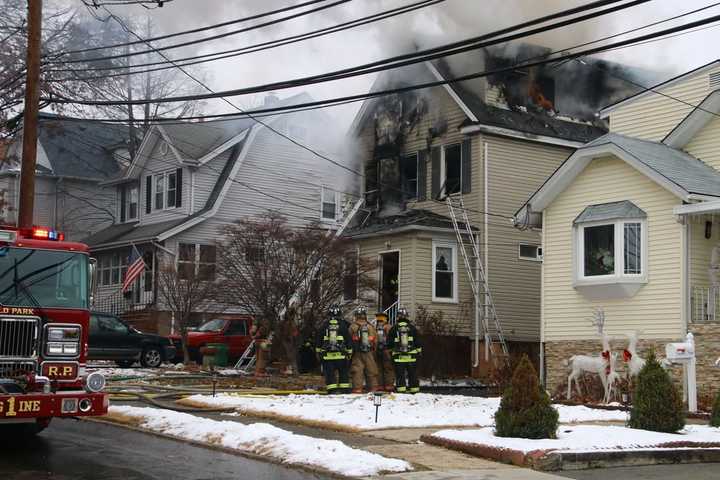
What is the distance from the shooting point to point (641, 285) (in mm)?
20109

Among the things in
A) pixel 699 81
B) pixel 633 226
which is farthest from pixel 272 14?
pixel 699 81

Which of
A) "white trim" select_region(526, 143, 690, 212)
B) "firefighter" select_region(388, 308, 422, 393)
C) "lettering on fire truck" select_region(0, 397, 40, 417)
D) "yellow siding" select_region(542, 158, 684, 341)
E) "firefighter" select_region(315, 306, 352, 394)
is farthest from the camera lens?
"yellow siding" select_region(542, 158, 684, 341)

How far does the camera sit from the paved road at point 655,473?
34.5ft

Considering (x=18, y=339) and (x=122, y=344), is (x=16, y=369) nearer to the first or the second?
(x=18, y=339)

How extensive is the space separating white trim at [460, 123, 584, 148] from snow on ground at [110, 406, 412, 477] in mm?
16270

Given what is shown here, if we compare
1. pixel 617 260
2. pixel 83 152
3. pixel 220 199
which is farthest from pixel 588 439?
pixel 83 152

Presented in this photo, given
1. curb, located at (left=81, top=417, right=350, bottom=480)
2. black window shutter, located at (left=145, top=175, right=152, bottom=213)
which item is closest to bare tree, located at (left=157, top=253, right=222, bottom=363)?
black window shutter, located at (left=145, top=175, right=152, bottom=213)

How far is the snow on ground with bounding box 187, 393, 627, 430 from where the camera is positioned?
46.8 feet

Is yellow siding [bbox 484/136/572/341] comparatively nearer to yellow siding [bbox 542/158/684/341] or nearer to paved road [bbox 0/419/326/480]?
yellow siding [bbox 542/158/684/341]

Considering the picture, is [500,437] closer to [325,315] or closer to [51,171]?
[325,315]

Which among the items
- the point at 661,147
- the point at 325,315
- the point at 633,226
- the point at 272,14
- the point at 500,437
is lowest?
the point at 500,437

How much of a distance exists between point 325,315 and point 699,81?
10.3 metres

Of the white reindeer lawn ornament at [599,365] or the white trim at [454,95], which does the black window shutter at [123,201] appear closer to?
the white trim at [454,95]

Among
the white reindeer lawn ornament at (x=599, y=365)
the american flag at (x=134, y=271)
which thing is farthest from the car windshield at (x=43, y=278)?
the american flag at (x=134, y=271)
